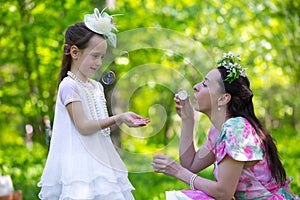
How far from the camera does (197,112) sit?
2930mm

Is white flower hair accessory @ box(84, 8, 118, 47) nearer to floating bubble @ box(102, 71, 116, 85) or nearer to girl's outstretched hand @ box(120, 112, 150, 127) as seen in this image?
floating bubble @ box(102, 71, 116, 85)

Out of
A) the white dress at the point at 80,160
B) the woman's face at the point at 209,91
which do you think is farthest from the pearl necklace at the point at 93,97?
the woman's face at the point at 209,91

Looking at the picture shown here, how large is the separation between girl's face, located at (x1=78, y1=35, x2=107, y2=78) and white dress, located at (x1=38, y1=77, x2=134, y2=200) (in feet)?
0.25

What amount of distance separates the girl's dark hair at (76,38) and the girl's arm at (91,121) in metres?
0.23

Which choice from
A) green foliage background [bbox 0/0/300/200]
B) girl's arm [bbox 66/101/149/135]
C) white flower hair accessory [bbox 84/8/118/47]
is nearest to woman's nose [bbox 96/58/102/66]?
white flower hair accessory [bbox 84/8/118/47]

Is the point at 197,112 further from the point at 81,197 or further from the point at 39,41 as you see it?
the point at 39,41

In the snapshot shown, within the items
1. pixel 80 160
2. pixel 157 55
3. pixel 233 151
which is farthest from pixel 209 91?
pixel 157 55

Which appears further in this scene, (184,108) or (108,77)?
(184,108)

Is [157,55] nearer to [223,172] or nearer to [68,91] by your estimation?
[68,91]

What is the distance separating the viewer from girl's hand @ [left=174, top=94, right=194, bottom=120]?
112 inches

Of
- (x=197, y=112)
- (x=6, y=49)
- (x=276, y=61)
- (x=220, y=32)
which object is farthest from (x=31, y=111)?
(x=197, y=112)

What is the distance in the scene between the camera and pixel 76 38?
2.67 metres

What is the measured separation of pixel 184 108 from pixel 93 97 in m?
0.49

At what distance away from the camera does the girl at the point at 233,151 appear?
2.54m
